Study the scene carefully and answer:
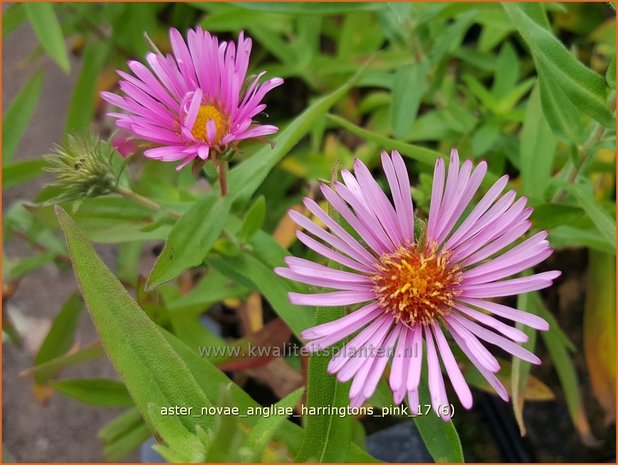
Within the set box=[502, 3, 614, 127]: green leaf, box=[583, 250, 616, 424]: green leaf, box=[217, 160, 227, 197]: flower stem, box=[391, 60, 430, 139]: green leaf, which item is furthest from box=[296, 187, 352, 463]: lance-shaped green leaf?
box=[583, 250, 616, 424]: green leaf

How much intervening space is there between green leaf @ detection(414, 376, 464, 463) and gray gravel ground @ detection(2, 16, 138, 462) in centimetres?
67

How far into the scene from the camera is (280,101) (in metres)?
1.27

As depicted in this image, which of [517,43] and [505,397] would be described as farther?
[517,43]

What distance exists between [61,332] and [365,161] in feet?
1.66

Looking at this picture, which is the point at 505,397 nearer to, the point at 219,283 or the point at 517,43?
the point at 219,283

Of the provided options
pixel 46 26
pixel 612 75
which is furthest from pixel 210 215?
pixel 46 26

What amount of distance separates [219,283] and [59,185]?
32cm

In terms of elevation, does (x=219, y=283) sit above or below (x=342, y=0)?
below

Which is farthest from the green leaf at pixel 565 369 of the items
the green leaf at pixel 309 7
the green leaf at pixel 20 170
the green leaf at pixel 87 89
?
the green leaf at pixel 87 89

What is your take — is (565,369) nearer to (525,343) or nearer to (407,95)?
(525,343)

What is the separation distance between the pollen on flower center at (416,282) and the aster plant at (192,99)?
158 millimetres

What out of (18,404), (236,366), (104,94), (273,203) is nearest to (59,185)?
(104,94)

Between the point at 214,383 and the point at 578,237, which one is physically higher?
the point at 578,237

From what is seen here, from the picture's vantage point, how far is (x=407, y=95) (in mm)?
857
